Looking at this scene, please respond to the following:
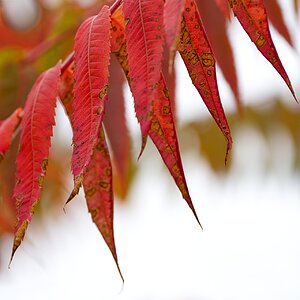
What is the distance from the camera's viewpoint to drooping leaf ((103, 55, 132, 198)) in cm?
114

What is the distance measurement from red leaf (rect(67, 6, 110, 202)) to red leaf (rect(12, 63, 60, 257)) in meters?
0.07

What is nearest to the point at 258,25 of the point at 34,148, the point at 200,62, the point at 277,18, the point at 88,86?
the point at 200,62

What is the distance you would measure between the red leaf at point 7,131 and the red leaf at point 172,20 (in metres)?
0.39

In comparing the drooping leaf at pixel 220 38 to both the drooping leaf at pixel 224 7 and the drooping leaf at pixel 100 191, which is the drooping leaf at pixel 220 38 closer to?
the drooping leaf at pixel 224 7

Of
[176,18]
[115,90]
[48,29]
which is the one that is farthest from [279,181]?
[176,18]

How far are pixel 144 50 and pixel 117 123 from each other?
478 millimetres

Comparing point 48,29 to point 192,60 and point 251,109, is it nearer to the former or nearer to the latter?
point 251,109

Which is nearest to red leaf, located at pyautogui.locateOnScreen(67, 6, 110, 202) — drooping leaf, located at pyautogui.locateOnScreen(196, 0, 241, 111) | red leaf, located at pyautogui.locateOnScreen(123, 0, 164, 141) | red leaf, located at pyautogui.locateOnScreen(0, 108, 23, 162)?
red leaf, located at pyautogui.locateOnScreen(123, 0, 164, 141)

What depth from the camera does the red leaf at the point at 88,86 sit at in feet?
2.23

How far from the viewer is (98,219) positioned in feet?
2.79

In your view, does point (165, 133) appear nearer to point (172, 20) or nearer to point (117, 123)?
point (172, 20)

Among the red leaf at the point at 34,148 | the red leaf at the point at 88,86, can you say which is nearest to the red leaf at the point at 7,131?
the red leaf at the point at 34,148

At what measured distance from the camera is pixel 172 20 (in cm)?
60

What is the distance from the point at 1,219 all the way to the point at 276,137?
4.95 ft
